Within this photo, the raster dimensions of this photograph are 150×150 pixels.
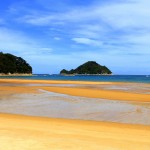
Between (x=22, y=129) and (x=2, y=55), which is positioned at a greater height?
(x=2, y=55)

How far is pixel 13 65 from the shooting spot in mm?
175125

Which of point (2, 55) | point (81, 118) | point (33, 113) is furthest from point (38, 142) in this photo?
A: point (2, 55)

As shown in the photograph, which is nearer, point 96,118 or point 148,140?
point 148,140

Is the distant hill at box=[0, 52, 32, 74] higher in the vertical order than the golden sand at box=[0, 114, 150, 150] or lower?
higher

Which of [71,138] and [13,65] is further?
[13,65]

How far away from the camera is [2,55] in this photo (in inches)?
6644

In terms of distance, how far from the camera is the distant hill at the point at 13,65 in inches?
6535

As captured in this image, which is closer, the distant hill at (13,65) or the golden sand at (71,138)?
the golden sand at (71,138)

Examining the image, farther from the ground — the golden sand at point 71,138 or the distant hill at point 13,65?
the distant hill at point 13,65

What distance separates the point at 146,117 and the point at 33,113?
16.2 ft

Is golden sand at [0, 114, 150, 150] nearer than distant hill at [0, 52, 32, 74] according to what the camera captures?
Yes

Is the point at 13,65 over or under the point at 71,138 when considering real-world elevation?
over

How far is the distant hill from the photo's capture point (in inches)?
6535

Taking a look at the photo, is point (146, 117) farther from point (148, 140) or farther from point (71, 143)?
point (71, 143)
